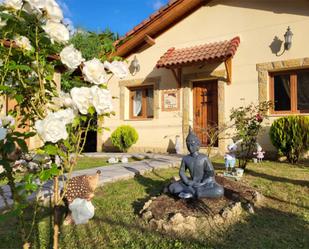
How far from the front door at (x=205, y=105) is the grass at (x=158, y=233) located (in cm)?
571

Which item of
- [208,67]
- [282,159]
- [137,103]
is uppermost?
[208,67]

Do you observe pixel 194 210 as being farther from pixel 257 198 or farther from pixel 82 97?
pixel 82 97

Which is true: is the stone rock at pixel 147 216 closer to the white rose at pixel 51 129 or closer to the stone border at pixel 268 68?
the white rose at pixel 51 129

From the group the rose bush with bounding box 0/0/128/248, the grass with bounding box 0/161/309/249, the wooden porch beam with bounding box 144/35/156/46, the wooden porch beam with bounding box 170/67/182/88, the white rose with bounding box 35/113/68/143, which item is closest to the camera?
the white rose with bounding box 35/113/68/143

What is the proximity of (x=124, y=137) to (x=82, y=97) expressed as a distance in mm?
10827

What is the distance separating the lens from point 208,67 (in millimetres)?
11211

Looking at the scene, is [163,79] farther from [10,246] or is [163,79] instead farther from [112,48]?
[112,48]

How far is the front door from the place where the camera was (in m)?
11.5

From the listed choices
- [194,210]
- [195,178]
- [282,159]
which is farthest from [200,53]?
[194,210]

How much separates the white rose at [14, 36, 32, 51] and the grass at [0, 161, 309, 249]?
244 centimetres

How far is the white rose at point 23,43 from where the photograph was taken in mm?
1779

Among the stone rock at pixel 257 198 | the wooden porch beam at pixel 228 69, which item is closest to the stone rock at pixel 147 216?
the stone rock at pixel 257 198

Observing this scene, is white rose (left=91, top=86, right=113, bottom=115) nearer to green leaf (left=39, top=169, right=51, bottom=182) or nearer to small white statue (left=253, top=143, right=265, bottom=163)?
green leaf (left=39, top=169, right=51, bottom=182)

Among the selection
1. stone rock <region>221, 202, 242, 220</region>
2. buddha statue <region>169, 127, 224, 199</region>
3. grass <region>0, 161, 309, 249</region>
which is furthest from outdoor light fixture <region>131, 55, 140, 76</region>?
stone rock <region>221, 202, 242, 220</region>
